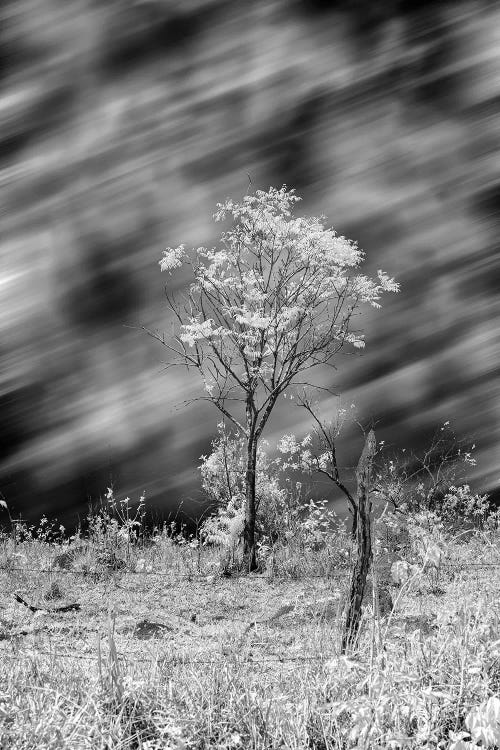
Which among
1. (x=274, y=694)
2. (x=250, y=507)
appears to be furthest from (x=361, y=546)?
(x=250, y=507)

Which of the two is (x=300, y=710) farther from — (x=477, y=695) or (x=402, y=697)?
(x=477, y=695)

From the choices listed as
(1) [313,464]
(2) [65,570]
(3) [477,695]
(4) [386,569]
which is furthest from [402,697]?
(1) [313,464]

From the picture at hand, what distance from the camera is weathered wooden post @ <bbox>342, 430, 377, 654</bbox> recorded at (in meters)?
5.25

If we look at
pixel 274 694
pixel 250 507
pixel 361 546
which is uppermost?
pixel 250 507

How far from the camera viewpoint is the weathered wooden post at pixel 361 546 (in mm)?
5250

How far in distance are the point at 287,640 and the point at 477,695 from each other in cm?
398

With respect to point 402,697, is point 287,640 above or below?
above

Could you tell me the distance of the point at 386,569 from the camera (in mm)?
→ 9938

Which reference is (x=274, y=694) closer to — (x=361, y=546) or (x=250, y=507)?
(x=361, y=546)

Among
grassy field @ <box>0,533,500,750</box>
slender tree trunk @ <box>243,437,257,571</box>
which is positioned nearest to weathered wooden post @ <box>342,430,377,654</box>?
grassy field @ <box>0,533,500,750</box>

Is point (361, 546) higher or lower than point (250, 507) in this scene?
lower

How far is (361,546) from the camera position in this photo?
572 cm

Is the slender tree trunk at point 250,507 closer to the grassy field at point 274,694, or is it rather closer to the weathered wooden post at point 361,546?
the grassy field at point 274,694

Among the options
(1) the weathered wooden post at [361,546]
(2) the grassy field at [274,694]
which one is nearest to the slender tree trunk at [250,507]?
(2) the grassy field at [274,694]
